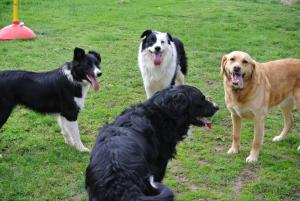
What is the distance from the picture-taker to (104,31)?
1237 cm

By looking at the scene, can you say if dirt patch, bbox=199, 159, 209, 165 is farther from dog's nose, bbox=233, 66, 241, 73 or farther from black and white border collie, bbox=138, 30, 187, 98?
black and white border collie, bbox=138, 30, 187, 98

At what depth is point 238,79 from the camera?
5.36m

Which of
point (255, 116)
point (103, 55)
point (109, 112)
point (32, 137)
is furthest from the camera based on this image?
point (103, 55)

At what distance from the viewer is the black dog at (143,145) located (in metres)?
3.01

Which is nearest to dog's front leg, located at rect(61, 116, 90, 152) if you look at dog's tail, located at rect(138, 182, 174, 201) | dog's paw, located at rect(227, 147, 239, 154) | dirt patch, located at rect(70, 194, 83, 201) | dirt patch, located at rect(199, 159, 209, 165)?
dirt patch, located at rect(70, 194, 83, 201)

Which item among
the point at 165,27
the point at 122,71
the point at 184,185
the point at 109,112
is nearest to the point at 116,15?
the point at 165,27

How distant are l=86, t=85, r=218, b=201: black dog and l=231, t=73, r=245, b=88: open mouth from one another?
1019mm

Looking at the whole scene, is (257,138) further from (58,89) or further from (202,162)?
(58,89)

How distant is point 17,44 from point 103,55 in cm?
218

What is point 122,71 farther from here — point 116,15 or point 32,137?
point 116,15

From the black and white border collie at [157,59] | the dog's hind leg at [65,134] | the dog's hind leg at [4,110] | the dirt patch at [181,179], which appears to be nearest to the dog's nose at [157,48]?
the black and white border collie at [157,59]

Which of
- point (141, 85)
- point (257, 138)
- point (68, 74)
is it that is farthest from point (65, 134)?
point (141, 85)

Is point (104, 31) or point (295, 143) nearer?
point (295, 143)

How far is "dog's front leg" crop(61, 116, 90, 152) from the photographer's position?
19.0ft
